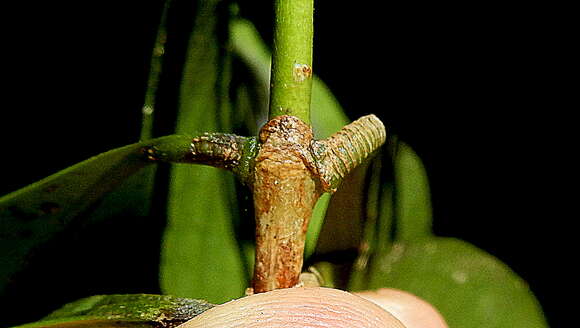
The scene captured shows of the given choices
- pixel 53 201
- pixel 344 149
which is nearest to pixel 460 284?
pixel 344 149

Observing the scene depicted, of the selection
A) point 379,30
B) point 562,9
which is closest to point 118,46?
point 379,30

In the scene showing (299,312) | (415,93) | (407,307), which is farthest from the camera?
(415,93)

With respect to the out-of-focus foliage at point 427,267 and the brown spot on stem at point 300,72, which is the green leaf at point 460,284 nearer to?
the out-of-focus foliage at point 427,267

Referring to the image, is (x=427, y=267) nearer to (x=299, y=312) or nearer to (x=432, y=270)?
(x=432, y=270)

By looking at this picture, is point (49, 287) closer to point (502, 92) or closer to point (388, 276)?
point (388, 276)

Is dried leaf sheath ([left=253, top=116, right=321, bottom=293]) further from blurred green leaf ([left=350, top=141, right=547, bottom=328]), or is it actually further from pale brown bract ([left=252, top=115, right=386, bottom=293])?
blurred green leaf ([left=350, top=141, right=547, bottom=328])

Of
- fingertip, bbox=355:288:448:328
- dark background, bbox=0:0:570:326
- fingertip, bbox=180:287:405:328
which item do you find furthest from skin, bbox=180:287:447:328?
dark background, bbox=0:0:570:326
